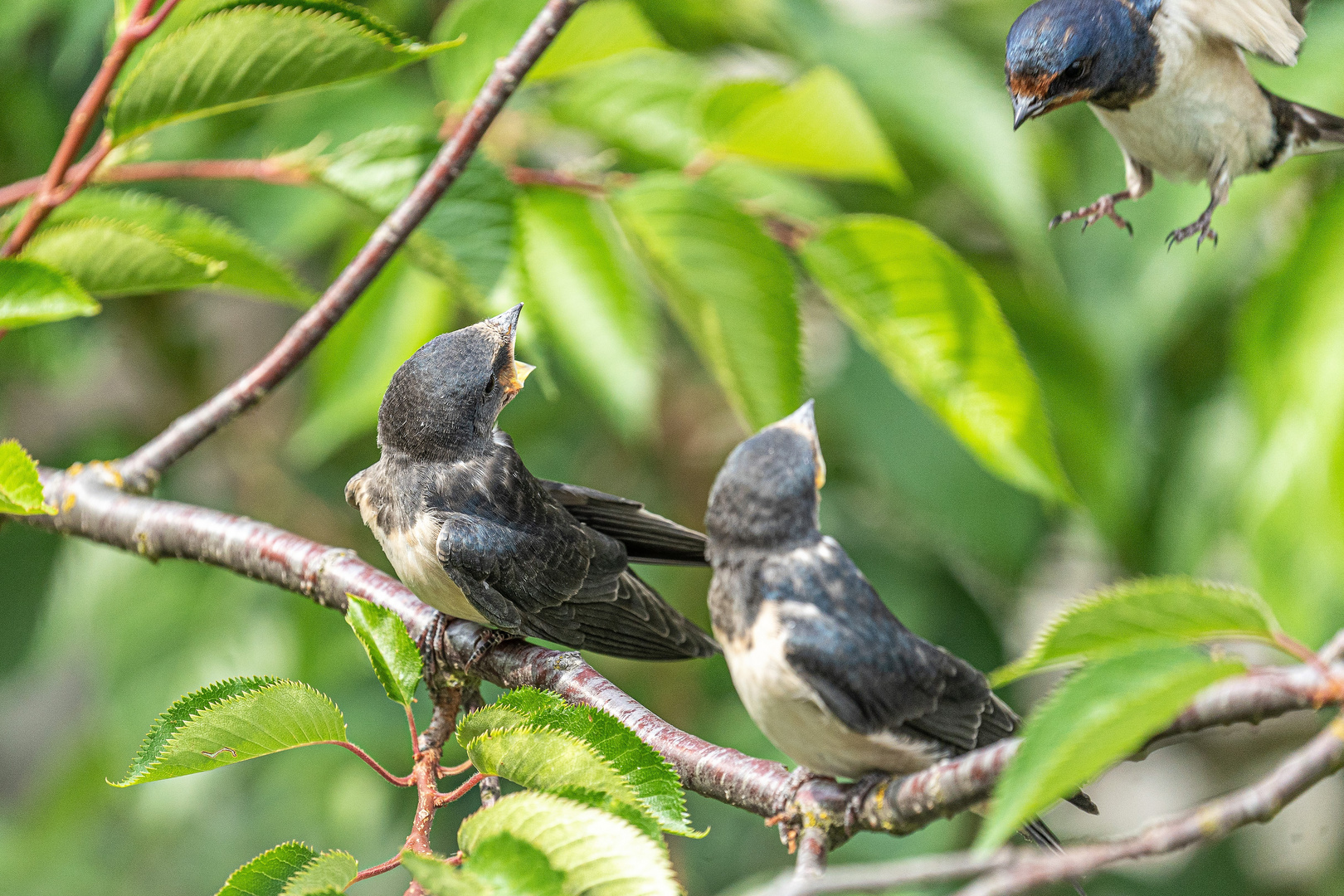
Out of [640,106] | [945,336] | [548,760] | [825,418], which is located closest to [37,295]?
[548,760]

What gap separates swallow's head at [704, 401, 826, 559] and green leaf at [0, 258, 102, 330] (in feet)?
2.09

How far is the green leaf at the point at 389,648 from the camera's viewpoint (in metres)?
0.96

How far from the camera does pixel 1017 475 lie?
55.7 inches

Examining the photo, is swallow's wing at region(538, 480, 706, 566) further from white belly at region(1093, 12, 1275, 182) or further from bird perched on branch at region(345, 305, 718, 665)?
white belly at region(1093, 12, 1275, 182)

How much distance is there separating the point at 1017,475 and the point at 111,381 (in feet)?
11.1

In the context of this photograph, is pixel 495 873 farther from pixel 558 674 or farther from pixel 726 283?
pixel 726 283

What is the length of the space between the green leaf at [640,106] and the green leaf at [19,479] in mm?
1198

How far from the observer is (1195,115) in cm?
95

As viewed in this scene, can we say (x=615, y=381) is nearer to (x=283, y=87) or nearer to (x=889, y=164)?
(x=889, y=164)

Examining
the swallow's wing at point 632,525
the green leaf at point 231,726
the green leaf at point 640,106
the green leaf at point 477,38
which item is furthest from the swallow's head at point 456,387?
the green leaf at point 640,106

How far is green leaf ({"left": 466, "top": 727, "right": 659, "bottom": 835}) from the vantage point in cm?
86

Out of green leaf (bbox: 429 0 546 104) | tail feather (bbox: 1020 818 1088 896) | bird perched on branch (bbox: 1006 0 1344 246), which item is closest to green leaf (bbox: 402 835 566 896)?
Result: tail feather (bbox: 1020 818 1088 896)

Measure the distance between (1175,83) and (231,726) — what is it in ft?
2.98

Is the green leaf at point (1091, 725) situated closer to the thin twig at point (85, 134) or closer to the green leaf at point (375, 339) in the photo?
the thin twig at point (85, 134)
